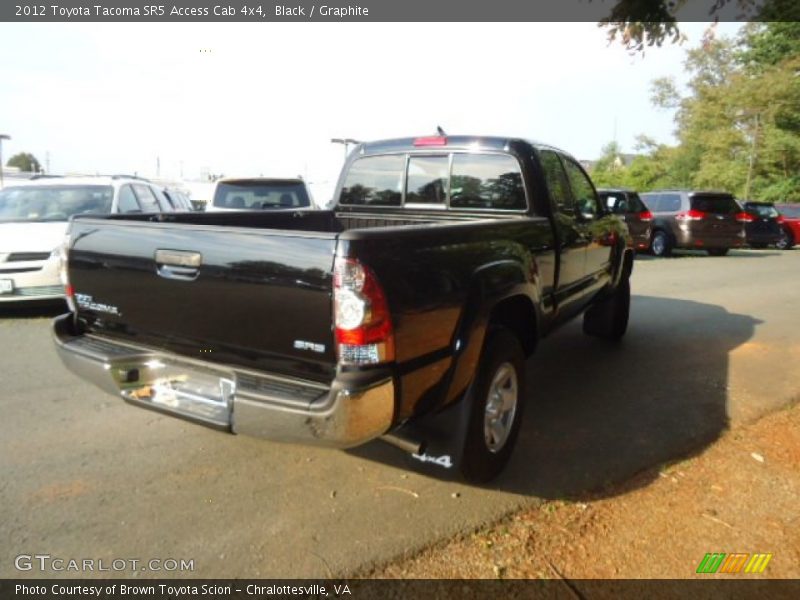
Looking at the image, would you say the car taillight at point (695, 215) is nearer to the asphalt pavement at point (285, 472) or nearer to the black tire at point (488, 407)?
the asphalt pavement at point (285, 472)

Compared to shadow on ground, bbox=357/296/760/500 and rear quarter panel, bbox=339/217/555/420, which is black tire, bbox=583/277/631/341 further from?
rear quarter panel, bbox=339/217/555/420

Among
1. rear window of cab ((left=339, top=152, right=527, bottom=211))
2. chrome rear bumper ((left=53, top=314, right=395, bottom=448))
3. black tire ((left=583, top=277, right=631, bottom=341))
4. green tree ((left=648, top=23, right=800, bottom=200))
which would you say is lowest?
black tire ((left=583, top=277, right=631, bottom=341))

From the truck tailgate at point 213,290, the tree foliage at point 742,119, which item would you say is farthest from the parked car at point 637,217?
the tree foliage at point 742,119

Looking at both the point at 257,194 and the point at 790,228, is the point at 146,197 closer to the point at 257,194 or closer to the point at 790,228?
the point at 257,194

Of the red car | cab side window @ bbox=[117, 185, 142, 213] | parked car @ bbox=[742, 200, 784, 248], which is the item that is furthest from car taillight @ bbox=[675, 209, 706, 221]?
cab side window @ bbox=[117, 185, 142, 213]

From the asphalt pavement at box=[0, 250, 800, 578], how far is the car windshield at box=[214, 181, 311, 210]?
4266 millimetres

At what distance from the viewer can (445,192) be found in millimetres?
4285

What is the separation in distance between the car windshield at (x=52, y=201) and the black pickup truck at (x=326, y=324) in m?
4.43

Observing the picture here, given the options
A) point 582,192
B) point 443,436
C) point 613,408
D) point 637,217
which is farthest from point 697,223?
point 443,436

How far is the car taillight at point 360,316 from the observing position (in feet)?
7.28

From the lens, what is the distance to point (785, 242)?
767 inches

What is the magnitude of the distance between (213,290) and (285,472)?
118 cm

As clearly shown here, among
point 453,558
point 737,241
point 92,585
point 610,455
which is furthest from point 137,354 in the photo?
point 737,241

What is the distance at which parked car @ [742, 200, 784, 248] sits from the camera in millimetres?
18125
